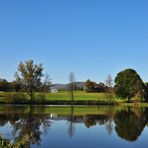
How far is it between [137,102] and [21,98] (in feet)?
92.1

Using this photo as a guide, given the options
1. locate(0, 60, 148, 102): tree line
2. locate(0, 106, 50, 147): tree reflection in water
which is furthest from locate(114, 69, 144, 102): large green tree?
locate(0, 106, 50, 147): tree reflection in water

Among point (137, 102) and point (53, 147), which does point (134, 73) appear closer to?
point (137, 102)

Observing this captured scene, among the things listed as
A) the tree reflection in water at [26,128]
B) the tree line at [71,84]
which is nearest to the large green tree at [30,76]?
the tree line at [71,84]

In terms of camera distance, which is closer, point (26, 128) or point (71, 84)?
point (26, 128)

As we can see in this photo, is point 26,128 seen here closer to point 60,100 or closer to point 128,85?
point 60,100

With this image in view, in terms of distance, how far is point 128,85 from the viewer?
10494 cm

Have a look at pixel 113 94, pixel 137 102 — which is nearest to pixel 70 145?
pixel 137 102

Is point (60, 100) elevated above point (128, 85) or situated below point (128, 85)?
below

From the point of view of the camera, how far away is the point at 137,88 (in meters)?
101

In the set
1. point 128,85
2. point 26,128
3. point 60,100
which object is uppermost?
point 128,85

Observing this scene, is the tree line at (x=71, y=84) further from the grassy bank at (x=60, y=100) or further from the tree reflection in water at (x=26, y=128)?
the tree reflection in water at (x=26, y=128)

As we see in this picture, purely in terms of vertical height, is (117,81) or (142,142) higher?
(117,81)

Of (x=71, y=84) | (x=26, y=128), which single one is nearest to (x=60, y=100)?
(x=71, y=84)

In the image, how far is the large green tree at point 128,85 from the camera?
3996 inches
